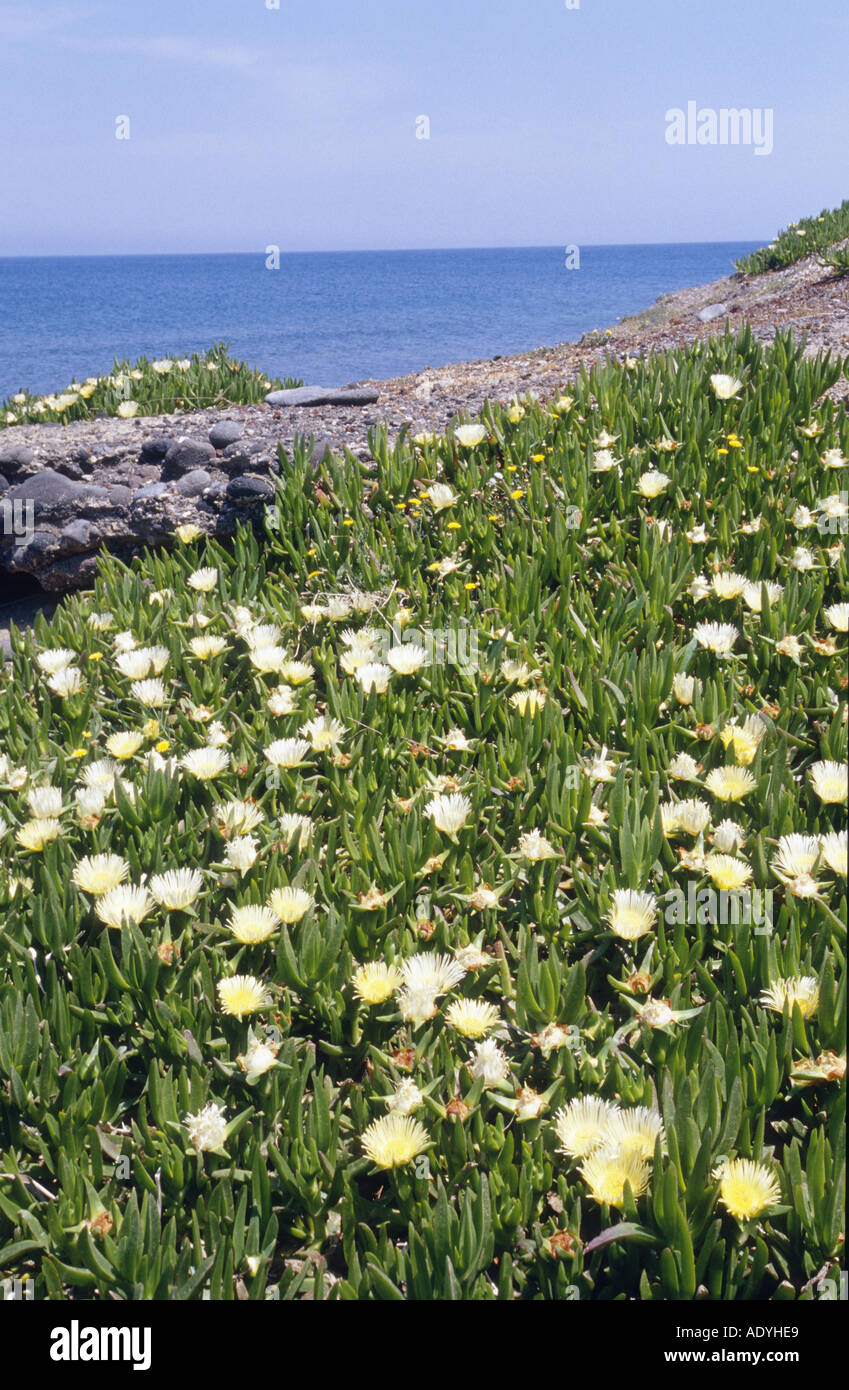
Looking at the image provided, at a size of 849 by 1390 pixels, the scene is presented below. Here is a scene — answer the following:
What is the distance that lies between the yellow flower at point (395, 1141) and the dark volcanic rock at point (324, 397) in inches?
165

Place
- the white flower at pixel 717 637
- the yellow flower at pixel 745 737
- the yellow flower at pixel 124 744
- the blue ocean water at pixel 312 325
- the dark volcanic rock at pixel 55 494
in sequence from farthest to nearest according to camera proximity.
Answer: the blue ocean water at pixel 312 325, the dark volcanic rock at pixel 55 494, the white flower at pixel 717 637, the yellow flower at pixel 124 744, the yellow flower at pixel 745 737

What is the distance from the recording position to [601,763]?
81.1 inches

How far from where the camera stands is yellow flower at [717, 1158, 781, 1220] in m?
1.21

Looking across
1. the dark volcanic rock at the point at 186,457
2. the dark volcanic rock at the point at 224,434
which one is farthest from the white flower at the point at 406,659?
the dark volcanic rock at the point at 224,434

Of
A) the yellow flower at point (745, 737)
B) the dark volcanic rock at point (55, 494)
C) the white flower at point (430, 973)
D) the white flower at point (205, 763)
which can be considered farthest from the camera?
the dark volcanic rock at point (55, 494)

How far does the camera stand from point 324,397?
5125mm

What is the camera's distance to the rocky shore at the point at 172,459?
12.4 feet

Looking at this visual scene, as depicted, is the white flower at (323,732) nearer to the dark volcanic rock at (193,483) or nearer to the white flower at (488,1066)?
the white flower at (488,1066)

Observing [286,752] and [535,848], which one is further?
[286,752]

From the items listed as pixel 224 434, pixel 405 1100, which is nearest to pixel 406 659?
pixel 405 1100

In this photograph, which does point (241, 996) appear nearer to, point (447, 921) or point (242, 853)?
point (242, 853)

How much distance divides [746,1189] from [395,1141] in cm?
49
